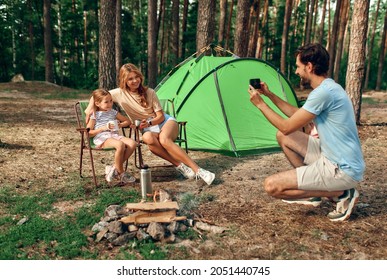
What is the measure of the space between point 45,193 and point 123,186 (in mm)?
892

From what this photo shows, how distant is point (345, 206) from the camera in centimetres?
361

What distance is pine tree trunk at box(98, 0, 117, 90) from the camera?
30.5ft

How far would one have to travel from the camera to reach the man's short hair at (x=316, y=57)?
329 centimetres

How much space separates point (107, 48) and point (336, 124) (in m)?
7.26

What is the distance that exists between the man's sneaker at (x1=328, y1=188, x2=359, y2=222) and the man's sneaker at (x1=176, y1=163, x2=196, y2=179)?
181cm

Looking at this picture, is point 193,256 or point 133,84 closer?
point 193,256

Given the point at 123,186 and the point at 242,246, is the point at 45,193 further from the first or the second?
the point at 242,246

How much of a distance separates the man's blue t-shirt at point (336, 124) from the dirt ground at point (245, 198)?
0.62 meters

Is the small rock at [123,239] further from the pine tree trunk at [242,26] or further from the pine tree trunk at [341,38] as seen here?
the pine tree trunk at [341,38]

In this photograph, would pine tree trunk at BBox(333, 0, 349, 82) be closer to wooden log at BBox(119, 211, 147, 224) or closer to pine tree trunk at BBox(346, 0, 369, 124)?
pine tree trunk at BBox(346, 0, 369, 124)

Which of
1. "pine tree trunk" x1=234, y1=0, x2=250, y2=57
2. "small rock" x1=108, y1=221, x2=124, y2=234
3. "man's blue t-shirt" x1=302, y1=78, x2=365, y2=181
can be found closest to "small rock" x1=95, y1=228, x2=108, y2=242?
"small rock" x1=108, y1=221, x2=124, y2=234

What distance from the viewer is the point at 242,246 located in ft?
10.5
